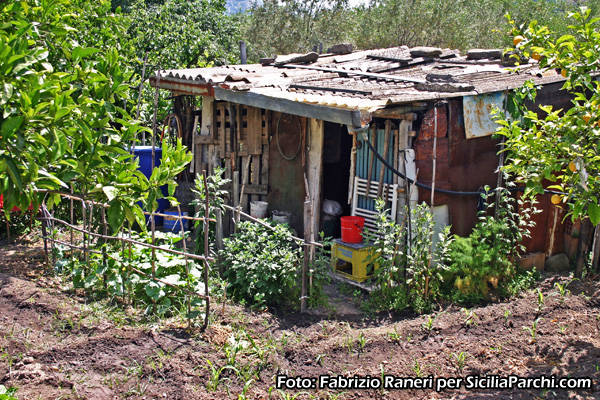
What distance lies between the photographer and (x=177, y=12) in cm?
1677

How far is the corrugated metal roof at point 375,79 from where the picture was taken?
6.70 m

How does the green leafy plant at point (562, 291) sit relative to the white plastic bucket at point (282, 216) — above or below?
below

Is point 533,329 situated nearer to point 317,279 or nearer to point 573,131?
point 573,131

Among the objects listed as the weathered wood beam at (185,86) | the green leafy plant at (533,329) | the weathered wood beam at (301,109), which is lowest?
the green leafy plant at (533,329)

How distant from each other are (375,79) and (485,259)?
129 inches

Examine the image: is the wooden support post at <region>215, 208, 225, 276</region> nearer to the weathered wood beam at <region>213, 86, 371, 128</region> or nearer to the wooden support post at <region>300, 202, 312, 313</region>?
the wooden support post at <region>300, 202, 312, 313</region>

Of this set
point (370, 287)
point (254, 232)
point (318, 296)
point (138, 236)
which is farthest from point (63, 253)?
point (370, 287)

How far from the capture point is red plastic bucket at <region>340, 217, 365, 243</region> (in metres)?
7.21

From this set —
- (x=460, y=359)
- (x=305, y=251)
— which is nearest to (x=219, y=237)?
(x=305, y=251)

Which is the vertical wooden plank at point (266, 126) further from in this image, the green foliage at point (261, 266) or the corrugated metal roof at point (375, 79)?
the green foliage at point (261, 266)

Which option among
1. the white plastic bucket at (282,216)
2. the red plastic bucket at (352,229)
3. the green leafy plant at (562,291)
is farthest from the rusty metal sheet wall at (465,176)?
the white plastic bucket at (282,216)

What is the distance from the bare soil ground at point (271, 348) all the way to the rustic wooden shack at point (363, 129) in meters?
1.35

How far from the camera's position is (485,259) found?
6438 mm

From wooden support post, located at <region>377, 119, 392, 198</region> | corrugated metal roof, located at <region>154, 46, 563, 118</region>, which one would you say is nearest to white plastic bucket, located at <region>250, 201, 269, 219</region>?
corrugated metal roof, located at <region>154, 46, 563, 118</region>
